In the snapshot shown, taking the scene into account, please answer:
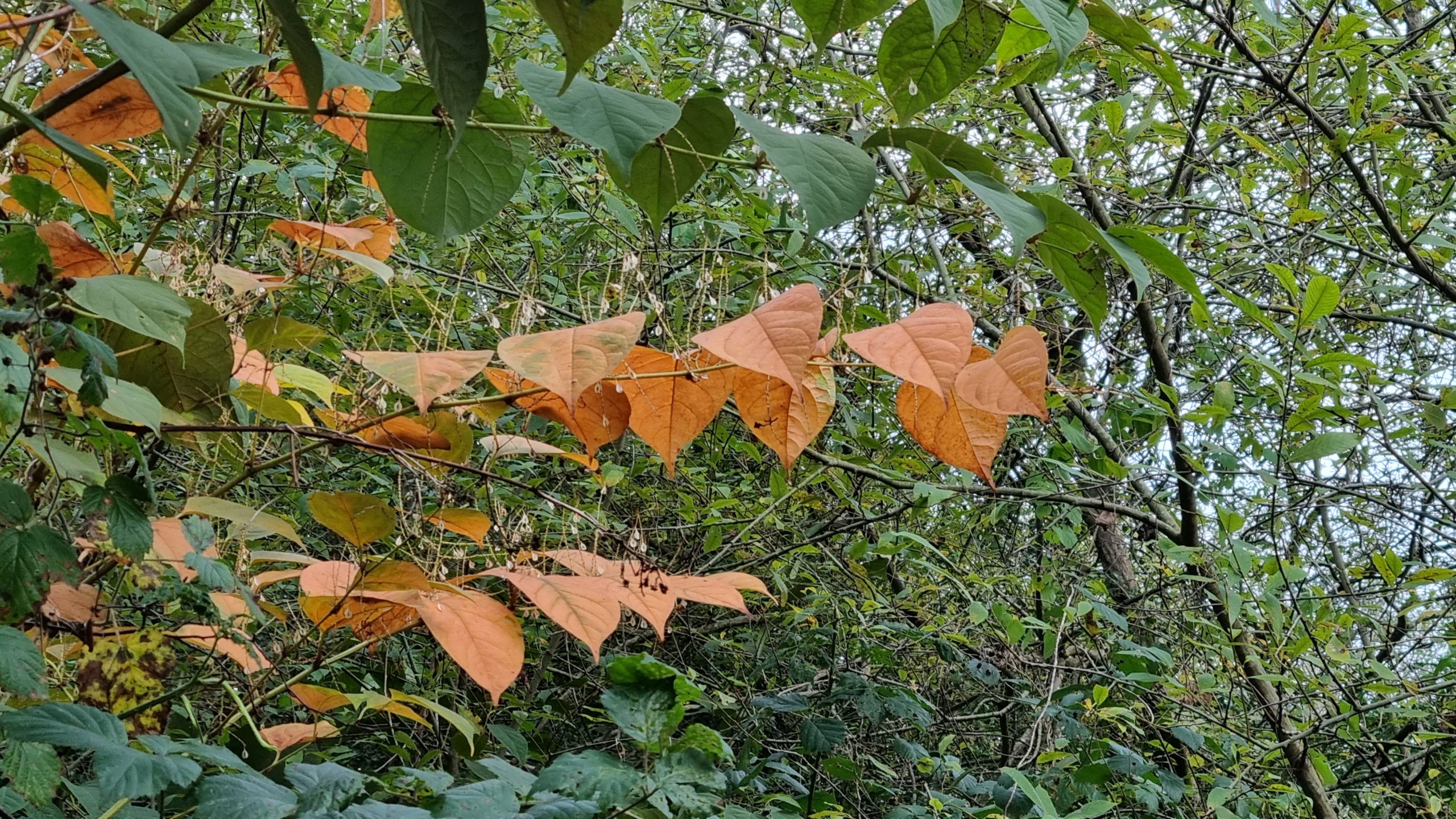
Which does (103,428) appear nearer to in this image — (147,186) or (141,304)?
(141,304)

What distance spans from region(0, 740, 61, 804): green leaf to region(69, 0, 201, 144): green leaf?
46 cm

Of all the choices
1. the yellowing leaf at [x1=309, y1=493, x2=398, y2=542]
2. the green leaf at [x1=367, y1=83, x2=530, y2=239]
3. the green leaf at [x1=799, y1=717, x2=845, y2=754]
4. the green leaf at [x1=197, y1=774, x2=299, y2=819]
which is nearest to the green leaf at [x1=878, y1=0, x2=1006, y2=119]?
the green leaf at [x1=367, y1=83, x2=530, y2=239]

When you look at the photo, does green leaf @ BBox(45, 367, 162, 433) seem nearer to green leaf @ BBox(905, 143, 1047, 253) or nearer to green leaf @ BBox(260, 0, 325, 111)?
green leaf @ BBox(260, 0, 325, 111)

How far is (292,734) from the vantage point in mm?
928

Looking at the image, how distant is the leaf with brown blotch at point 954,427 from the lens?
0.56 metres

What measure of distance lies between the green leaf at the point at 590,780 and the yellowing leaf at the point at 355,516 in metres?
0.30

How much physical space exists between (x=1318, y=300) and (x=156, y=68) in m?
1.52

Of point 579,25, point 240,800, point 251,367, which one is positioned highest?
point 579,25

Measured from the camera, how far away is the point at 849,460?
2.05 meters

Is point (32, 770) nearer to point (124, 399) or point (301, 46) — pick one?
point (124, 399)

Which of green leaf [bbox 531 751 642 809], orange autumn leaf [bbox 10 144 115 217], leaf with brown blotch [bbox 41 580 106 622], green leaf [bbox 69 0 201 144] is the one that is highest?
green leaf [bbox 69 0 201 144]

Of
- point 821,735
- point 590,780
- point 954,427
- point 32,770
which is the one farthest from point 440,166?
point 821,735

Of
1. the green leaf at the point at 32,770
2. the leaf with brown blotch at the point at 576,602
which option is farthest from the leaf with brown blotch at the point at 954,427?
the green leaf at the point at 32,770

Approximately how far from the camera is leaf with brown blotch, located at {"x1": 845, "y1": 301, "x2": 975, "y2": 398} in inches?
19.3
